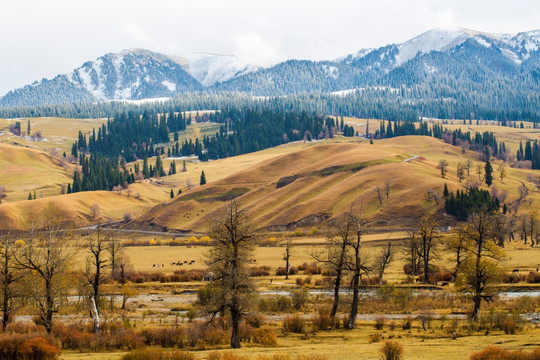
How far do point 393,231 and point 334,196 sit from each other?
36.6m

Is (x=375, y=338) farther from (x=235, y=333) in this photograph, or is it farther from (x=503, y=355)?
(x=503, y=355)

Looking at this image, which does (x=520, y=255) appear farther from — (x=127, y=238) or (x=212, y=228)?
(x=127, y=238)

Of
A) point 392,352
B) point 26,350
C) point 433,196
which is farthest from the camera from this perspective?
point 433,196

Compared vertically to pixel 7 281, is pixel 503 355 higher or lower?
higher

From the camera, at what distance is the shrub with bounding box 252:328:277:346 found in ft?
144

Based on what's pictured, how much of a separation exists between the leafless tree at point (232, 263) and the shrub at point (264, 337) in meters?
2.07

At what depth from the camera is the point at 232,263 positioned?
45.5 m

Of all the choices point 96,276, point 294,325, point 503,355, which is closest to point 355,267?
point 294,325

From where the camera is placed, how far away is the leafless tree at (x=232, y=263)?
43.9m

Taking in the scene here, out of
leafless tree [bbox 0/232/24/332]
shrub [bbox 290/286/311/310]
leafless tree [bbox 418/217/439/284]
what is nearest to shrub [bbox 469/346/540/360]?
shrub [bbox 290/286/311/310]

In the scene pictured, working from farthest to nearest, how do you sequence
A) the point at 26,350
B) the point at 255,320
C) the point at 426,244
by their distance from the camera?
the point at 426,244, the point at 255,320, the point at 26,350

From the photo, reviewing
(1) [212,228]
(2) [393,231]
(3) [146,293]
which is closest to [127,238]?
(2) [393,231]

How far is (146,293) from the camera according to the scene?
82062mm

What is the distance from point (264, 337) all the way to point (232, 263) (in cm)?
623
